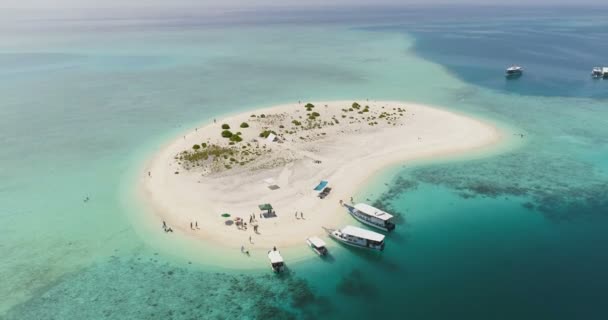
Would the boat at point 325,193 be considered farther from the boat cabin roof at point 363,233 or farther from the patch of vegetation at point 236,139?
the patch of vegetation at point 236,139

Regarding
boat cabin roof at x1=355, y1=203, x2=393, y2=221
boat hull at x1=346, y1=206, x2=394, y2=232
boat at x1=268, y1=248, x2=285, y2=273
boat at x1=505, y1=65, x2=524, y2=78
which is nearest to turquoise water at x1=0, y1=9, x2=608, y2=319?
boat at x1=268, y1=248, x2=285, y2=273

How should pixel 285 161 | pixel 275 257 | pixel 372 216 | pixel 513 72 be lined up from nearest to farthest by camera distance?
pixel 275 257 < pixel 372 216 < pixel 285 161 < pixel 513 72

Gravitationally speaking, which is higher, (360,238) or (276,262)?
(276,262)

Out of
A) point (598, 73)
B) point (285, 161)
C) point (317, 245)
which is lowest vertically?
point (598, 73)

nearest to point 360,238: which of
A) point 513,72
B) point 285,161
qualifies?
point 285,161

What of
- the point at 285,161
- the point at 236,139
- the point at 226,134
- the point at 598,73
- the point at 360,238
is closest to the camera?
the point at 360,238

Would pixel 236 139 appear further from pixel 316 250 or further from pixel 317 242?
pixel 316 250

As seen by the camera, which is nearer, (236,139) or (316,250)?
(316,250)

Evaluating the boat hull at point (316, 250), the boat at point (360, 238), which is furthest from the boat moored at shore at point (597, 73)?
the boat hull at point (316, 250)
